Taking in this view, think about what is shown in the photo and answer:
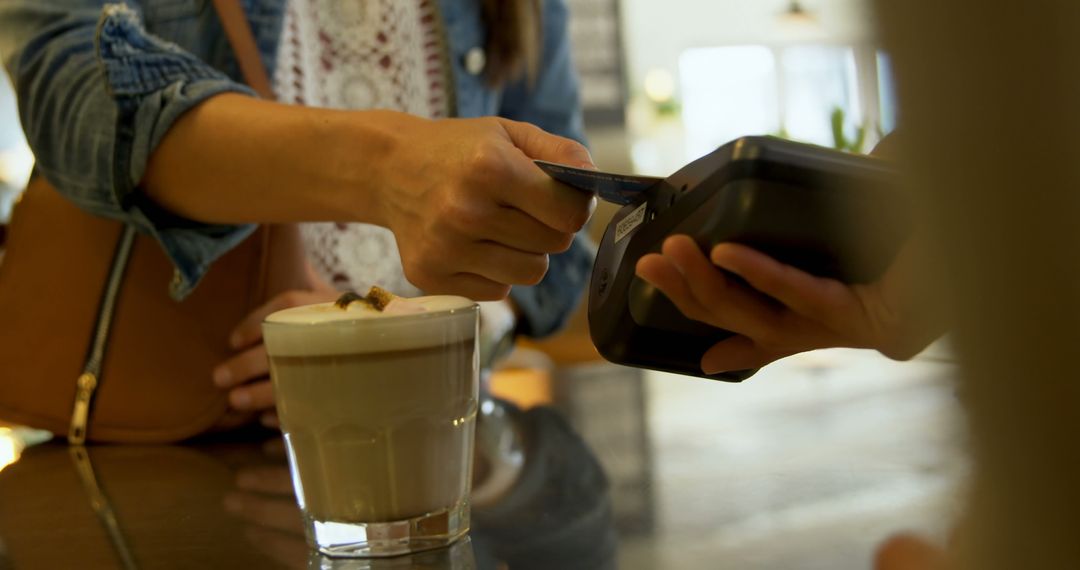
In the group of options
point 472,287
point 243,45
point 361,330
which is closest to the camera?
point 361,330

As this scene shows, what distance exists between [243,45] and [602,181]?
1.73 feet

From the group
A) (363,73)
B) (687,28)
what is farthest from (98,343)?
(687,28)

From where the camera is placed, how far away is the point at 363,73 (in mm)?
994

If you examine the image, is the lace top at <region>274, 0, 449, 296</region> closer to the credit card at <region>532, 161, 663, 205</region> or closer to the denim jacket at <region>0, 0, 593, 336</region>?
the denim jacket at <region>0, 0, 593, 336</region>

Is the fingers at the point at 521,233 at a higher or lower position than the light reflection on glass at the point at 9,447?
higher

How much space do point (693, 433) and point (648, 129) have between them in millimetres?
3955

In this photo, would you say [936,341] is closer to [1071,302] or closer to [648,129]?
[1071,302]

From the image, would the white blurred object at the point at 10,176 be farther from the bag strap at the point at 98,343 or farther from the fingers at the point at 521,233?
the fingers at the point at 521,233

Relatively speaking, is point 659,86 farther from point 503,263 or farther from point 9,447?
point 503,263

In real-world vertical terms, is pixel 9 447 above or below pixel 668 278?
below

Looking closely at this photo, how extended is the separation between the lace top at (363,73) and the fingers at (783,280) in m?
0.66

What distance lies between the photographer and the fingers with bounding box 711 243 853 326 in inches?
12.9

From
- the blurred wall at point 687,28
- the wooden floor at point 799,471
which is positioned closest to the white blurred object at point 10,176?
the wooden floor at point 799,471

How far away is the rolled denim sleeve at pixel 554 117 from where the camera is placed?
3.77 feet
